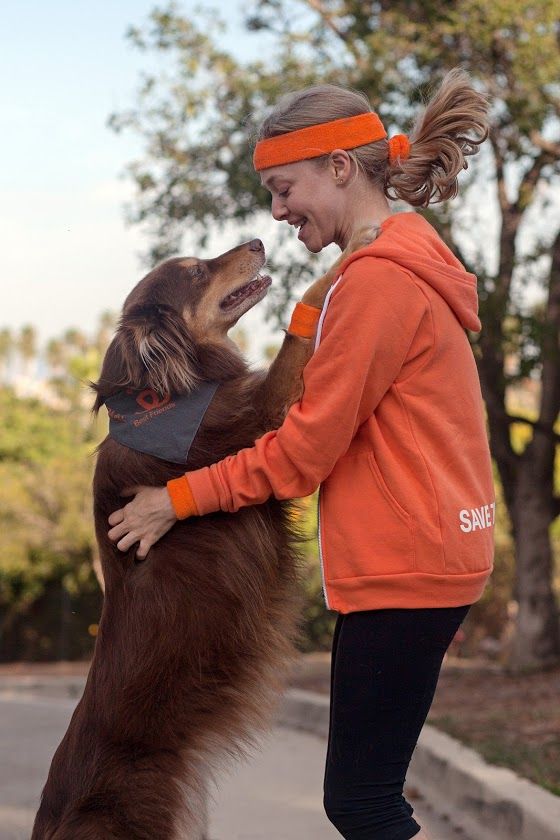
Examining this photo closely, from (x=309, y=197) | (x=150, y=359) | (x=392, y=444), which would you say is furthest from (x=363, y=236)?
(x=150, y=359)

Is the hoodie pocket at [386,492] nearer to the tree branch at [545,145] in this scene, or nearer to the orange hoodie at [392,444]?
the orange hoodie at [392,444]

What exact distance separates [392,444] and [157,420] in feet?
2.86

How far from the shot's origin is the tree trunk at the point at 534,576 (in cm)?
1322

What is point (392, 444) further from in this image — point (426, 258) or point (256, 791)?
point (256, 791)

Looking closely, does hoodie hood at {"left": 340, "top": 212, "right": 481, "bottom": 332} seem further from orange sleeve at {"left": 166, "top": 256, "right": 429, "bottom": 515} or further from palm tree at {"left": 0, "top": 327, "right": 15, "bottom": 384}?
palm tree at {"left": 0, "top": 327, "right": 15, "bottom": 384}

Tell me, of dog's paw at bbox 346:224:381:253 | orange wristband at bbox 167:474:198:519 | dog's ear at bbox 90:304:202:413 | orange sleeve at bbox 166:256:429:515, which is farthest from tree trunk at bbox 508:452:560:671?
orange sleeve at bbox 166:256:429:515

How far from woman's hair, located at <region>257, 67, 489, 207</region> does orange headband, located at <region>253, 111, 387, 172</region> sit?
19 millimetres

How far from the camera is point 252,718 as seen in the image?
3213mm

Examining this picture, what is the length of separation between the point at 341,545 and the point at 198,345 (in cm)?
119

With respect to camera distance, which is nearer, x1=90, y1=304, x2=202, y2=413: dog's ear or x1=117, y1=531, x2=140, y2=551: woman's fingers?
x1=117, y1=531, x2=140, y2=551: woman's fingers

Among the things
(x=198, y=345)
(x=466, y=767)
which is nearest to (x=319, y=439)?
(x=198, y=345)

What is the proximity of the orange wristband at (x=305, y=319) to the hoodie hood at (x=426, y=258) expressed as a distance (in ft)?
1.48

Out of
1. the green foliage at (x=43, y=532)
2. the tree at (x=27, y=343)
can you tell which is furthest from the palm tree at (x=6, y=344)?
the green foliage at (x=43, y=532)

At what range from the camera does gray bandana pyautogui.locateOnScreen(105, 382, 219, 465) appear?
3.23 meters
